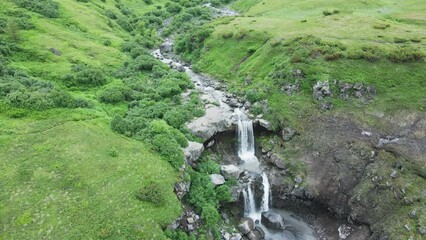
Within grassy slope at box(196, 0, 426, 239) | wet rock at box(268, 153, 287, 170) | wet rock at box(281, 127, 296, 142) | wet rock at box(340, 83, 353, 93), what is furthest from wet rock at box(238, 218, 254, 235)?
wet rock at box(340, 83, 353, 93)

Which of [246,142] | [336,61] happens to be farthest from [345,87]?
[246,142]

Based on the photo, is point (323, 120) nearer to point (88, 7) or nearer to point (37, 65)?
Result: point (37, 65)

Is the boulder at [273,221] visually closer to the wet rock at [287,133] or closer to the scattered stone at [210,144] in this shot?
the wet rock at [287,133]

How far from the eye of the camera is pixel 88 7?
→ 335 ft

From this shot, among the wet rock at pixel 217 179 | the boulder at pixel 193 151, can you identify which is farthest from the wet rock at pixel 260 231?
the boulder at pixel 193 151

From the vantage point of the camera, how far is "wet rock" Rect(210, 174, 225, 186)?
42.2 metres

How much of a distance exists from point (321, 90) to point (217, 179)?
885 inches

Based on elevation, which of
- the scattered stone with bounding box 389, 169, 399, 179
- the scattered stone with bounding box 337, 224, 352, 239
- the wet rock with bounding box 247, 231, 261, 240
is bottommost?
the scattered stone with bounding box 337, 224, 352, 239

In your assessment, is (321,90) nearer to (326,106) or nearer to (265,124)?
(326,106)

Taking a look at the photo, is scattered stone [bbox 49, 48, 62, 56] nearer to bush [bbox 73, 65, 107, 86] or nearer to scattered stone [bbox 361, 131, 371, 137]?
bush [bbox 73, 65, 107, 86]

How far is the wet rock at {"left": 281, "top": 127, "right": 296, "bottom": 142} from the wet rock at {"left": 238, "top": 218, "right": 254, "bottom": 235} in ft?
46.1

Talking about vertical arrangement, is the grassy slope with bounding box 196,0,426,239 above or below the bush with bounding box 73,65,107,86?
below

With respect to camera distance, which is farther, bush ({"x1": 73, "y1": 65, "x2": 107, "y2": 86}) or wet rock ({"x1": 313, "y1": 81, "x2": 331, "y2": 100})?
bush ({"x1": 73, "y1": 65, "x2": 107, "y2": 86})

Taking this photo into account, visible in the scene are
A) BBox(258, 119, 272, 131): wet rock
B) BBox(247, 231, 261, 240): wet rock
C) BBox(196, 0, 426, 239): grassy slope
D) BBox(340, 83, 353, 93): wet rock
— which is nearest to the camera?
BBox(247, 231, 261, 240): wet rock
